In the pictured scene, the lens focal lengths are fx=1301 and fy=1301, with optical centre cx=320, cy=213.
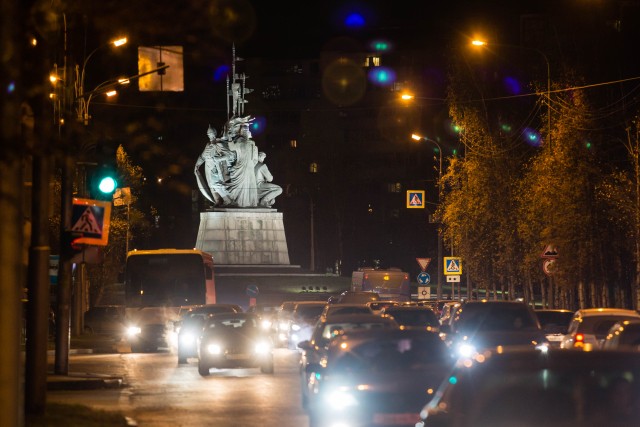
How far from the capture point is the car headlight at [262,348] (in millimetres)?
29544

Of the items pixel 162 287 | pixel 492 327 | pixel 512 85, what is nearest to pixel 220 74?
pixel 512 85

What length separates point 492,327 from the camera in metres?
25.1

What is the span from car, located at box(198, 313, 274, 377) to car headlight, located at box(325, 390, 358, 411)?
1463 centimetres

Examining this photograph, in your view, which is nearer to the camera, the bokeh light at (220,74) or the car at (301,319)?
the car at (301,319)

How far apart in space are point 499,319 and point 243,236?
56627 millimetres

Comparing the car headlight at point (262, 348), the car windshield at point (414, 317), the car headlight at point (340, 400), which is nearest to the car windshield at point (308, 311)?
the car windshield at point (414, 317)

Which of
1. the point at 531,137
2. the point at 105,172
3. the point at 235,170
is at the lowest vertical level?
the point at 105,172

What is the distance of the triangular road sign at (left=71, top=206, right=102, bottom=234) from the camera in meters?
21.9

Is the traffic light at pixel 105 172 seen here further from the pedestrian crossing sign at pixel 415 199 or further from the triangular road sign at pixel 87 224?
the pedestrian crossing sign at pixel 415 199

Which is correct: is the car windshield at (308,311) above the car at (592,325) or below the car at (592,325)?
above

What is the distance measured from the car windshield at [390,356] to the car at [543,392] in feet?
21.3

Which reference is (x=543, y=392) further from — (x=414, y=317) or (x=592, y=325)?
(x=414, y=317)

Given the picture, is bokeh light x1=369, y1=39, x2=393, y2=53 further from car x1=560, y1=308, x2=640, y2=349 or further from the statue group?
car x1=560, y1=308, x2=640, y2=349

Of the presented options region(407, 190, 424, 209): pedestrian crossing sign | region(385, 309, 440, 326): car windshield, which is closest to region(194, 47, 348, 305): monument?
region(407, 190, 424, 209): pedestrian crossing sign
